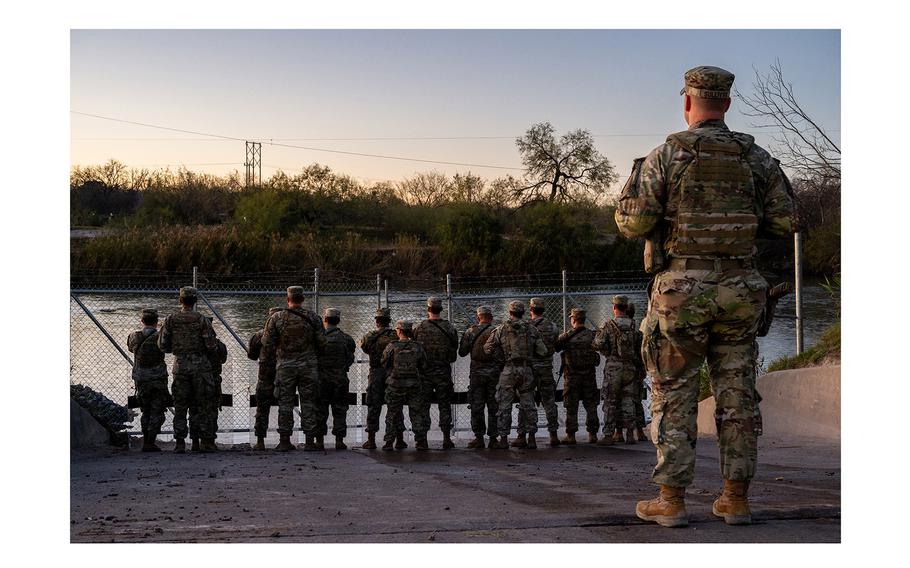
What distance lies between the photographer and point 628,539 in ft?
15.3

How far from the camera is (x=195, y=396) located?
10.9 m

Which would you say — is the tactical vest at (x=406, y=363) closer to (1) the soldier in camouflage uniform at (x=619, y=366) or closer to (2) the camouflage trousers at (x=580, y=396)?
(2) the camouflage trousers at (x=580, y=396)

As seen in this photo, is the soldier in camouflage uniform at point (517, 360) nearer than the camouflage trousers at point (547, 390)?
Yes

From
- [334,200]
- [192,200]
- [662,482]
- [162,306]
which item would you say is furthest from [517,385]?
[192,200]

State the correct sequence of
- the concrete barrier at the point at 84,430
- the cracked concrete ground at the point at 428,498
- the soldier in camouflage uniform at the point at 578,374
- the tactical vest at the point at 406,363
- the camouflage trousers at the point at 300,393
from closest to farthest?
1. the cracked concrete ground at the point at 428,498
2. the concrete barrier at the point at 84,430
3. the tactical vest at the point at 406,363
4. the camouflage trousers at the point at 300,393
5. the soldier in camouflage uniform at the point at 578,374

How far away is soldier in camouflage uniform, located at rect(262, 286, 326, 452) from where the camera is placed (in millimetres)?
10906

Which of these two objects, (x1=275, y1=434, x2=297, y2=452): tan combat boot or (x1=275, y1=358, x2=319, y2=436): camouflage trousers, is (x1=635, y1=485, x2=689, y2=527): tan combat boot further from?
(x1=275, y1=358, x2=319, y2=436): camouflage trousers

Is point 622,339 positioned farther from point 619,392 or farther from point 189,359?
point 189,359

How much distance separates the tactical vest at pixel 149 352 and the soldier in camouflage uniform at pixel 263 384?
40.2 inches

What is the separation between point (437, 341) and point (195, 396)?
2.77m

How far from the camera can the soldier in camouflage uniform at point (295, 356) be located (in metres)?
10.9

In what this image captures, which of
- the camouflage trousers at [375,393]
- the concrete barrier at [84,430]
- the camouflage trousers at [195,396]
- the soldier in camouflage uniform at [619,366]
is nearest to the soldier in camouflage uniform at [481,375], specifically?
the camouflage trousers at [375,393]

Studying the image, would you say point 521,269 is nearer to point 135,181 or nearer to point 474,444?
point 135,181

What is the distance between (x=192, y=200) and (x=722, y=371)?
1712 inches
